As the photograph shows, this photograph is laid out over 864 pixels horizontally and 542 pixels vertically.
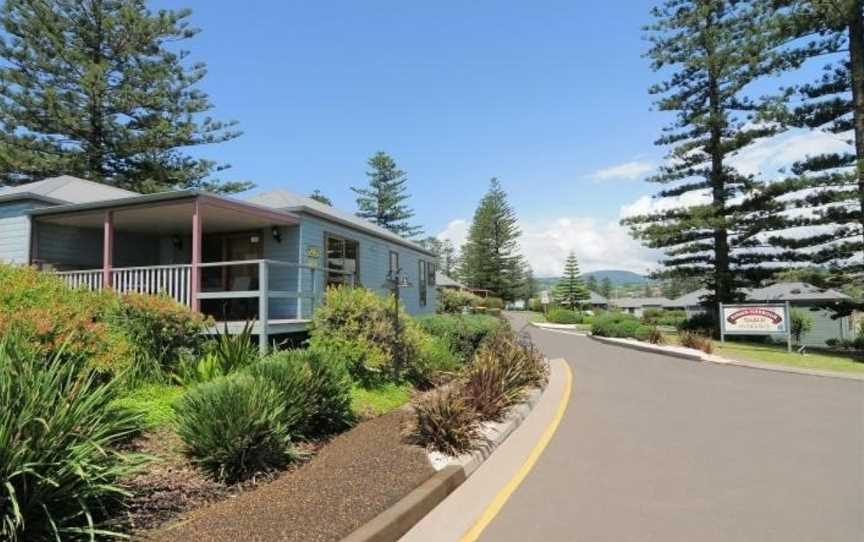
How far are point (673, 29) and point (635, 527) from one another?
32.4 m

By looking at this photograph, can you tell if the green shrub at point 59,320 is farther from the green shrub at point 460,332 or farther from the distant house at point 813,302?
the distant house at point 813,302

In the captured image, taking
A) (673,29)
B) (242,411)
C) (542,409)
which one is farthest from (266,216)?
(673,29)

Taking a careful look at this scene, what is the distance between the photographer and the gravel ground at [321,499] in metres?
4.07

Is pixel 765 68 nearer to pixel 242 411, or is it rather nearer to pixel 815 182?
pixel 815 182

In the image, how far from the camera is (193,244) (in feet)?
40.4

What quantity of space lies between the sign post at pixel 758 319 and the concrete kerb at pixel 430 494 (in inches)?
614

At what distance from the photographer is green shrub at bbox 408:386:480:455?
6.77 metres

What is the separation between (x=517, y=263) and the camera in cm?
6975

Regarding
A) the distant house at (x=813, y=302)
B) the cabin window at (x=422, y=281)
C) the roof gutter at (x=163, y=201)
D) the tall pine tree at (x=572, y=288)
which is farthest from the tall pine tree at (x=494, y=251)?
the roof gutter at (x=163, y=201)

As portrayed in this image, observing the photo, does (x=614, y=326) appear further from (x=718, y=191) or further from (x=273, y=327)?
(x=273, y=327)

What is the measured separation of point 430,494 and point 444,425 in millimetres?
1669

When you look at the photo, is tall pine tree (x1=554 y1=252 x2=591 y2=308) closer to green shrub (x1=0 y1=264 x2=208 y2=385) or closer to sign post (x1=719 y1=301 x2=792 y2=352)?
sign post (x1=719 y1=301 x2=792 y2=352)

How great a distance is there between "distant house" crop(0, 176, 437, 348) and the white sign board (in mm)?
13110

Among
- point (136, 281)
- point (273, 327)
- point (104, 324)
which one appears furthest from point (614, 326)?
point (104, 324)
